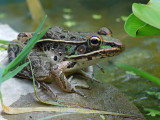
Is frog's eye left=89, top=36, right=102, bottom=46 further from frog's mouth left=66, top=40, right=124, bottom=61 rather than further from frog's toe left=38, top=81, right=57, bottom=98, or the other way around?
frog's toe left=38, top=81, right=57, bottom=98

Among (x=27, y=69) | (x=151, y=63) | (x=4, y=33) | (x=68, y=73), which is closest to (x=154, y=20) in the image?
(x=68, y=73)

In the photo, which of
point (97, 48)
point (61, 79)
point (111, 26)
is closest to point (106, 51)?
point (97, 48)

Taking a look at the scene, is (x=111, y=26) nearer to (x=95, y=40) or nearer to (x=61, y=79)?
(x=95, y=40)

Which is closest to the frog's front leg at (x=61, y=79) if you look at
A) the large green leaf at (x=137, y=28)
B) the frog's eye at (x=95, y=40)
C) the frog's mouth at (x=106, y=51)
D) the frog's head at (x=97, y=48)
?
the frog's head at (x=97, y=48)

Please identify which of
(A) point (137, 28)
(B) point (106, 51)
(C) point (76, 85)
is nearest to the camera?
(A) point (137, 28)

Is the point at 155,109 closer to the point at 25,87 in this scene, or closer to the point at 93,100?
the point at 93,100
